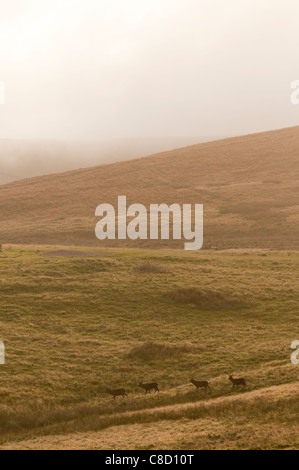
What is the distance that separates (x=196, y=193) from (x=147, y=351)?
74587mm

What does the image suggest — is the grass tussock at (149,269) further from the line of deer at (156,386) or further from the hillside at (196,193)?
the line of deer at (156,386)

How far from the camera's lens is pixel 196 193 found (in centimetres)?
10675

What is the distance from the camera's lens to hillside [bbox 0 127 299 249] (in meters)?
83.8

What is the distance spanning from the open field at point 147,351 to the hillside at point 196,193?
2550cm

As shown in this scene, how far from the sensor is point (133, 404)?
1078 inches

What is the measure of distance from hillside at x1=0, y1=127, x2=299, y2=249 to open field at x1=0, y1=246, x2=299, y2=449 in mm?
25495

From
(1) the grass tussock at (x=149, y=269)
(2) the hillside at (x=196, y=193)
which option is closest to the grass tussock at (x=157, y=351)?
(1) the grass tussock at (x=149, y=269)

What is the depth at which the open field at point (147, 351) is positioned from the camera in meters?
22.9

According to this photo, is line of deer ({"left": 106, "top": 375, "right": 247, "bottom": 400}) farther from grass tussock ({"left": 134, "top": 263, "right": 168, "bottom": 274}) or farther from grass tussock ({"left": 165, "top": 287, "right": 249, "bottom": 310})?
grass tussock ({"left": 134, "top": 263, "right": 168, "bottom": 274})

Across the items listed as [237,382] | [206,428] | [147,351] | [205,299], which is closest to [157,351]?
[147,351]

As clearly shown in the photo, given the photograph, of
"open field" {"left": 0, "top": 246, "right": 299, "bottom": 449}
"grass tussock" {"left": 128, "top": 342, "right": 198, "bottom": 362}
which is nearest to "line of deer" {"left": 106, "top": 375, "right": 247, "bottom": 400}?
"open field" {"left": 0, "top": 246, "right": 299, "bottom": 449}

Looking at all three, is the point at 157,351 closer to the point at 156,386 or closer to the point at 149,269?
→ the point at 156,386

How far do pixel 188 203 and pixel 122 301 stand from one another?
59279mm
